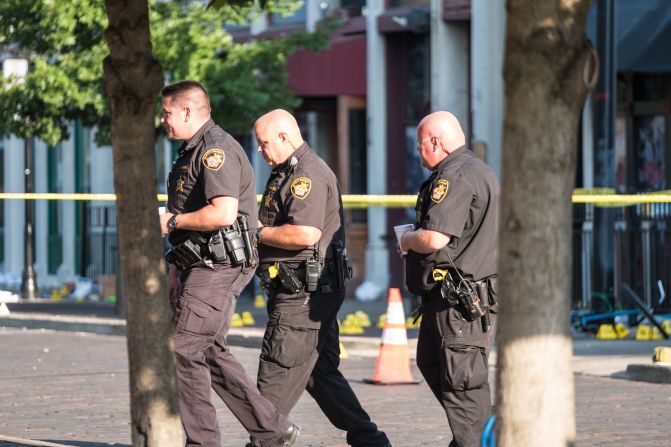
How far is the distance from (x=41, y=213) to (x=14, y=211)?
37.2 inches

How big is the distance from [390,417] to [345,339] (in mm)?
5265

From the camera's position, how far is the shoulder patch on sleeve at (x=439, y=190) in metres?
7.30

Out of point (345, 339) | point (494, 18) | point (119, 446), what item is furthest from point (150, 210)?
→ point (494, 18)

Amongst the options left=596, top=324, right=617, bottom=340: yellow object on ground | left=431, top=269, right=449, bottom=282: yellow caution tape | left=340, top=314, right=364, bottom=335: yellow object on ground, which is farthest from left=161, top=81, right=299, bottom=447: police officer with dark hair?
left=340, top=314, right=364, bottom=335: yellow object on ground

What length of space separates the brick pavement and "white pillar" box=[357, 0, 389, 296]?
8.70 meters

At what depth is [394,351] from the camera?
1216 cm

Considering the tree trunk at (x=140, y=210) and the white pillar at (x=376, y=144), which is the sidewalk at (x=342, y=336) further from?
the tree trunk at (x=140, y=210)

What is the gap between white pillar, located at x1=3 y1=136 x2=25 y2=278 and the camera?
32.1m

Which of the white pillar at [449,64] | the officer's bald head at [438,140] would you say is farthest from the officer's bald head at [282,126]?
the white pillar at [449,64]

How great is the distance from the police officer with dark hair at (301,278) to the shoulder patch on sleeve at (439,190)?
0.67 m

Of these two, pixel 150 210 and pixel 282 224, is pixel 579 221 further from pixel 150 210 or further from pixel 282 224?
pixel 150 210

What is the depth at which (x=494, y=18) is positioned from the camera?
21344 mm

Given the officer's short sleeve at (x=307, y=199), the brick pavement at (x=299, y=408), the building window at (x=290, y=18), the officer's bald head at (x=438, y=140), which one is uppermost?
the building window at (x=290, y=18)

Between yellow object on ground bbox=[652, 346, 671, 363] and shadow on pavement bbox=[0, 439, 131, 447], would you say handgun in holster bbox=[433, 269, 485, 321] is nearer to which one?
shadow on pavement bbox=[0, 439, 131, 447]
